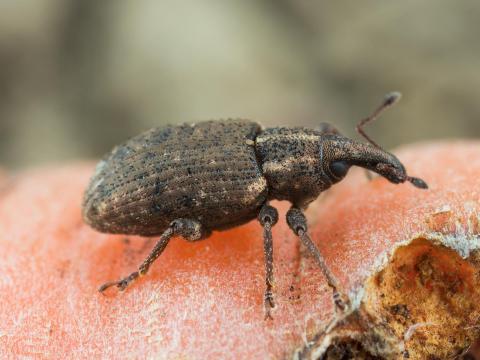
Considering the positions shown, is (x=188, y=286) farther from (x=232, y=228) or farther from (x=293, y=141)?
(x=293, y=141)

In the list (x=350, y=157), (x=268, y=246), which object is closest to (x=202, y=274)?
(x=268, y=246)

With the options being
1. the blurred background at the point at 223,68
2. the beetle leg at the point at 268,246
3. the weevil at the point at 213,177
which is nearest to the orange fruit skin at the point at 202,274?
the beetle leg at the point at 268,246

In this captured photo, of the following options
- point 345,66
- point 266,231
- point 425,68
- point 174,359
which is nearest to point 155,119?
point 345,66

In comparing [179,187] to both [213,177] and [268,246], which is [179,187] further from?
[268,246]

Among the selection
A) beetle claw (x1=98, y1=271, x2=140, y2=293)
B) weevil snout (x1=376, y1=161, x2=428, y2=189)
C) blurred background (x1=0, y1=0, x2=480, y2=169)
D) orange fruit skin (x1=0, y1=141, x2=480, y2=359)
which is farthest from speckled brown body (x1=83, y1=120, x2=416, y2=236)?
blurred background (x1=0, y1=0, x2=480, y2=169)

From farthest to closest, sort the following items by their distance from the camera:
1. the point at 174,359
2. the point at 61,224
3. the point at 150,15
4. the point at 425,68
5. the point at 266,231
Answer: the point at 150,15, the point at 425,68, the point at 61,224, the point at 266,231, the point at 174,359
